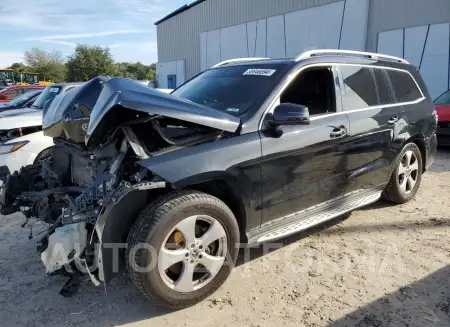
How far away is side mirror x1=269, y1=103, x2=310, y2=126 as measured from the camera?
2973 mm

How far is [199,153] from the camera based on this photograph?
2.77 meters

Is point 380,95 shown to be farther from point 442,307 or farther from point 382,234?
point 442,307

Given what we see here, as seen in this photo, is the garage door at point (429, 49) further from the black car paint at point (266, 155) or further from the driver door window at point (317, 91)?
the driver door window at point (317, 91)

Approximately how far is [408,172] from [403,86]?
108 cm

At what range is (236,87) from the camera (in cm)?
356

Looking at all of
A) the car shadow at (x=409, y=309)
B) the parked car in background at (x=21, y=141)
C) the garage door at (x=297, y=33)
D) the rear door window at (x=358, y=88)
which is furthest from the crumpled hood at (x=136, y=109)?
the garage door at (x=297, y=33)

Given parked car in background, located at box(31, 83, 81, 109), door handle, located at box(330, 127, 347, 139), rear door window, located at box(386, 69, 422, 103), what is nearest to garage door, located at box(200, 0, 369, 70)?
parked car in background, located at box(31, 83, 81, 109)

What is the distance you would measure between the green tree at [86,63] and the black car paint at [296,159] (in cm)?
4772

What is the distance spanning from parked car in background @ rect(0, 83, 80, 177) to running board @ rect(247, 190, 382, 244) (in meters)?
3.03

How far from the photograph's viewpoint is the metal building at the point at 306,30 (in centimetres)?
1368

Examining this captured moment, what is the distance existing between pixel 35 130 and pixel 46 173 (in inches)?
130

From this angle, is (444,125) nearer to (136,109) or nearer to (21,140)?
(136,109)

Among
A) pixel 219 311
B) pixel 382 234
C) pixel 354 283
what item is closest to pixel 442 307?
Result: pixel 354 283

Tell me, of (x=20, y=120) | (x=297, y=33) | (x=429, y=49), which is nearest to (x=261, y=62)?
(x=20, y=120)
